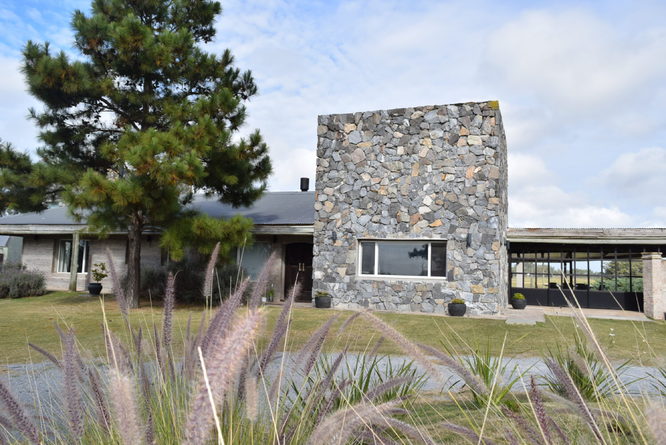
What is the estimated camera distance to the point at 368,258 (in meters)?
14.0

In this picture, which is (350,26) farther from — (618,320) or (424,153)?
(618,320)

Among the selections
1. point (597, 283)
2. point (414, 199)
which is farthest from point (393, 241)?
point (597, 283)

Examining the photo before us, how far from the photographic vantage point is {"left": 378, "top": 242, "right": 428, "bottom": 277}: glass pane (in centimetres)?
1359

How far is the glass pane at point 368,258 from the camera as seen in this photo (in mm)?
13969

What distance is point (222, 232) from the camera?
41.3 feet

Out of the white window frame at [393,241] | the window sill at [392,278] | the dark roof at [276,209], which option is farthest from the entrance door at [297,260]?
the window sill at [392,278]

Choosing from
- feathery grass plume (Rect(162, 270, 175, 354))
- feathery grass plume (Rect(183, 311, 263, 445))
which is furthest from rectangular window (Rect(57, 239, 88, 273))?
feathery grass plume (Rect(183, 311, 263, 445))

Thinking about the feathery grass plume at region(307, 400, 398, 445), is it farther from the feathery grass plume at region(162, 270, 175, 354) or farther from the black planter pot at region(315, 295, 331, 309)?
the black planter pot at region(315, 295, 331, 309)

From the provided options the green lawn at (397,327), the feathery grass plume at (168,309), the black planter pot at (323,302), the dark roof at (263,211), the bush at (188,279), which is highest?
the dark roof at (263,211)

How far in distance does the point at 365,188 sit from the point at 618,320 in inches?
277

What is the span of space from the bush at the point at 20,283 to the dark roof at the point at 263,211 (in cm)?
216

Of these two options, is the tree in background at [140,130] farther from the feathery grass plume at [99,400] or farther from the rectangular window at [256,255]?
the feathery grass plume at [99,400]

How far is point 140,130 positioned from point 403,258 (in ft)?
25.9

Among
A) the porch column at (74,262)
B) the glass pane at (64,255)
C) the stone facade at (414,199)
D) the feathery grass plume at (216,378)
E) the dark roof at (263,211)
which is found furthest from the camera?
the glass pane at (64,255)
